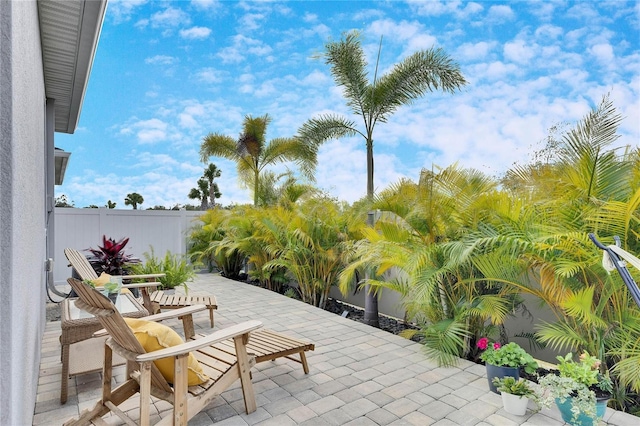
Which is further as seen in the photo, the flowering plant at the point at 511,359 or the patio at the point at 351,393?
the flowering plant at the point at 511,359

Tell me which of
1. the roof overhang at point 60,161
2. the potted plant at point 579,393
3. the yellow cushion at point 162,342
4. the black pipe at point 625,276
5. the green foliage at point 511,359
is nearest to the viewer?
the black pipe at point 625,276

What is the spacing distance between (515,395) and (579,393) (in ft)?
1.30

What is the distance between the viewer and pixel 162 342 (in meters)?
2.29

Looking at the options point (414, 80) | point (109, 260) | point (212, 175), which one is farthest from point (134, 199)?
point (109, 260)

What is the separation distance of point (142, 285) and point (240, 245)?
11.7ft

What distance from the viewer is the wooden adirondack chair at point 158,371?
212cm

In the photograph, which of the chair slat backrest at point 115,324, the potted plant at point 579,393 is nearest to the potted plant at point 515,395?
the potted plant at point 579,393

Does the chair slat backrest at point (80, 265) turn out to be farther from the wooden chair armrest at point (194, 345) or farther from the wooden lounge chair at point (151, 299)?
the wooden chair armrest at point (194, 345)

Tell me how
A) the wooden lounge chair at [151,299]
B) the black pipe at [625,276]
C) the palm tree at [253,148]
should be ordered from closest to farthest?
the black pipe at [625,276]
the wooden lounge chair at [151,299]
the palm tree at [253,148]

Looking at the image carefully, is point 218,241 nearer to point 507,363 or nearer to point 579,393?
point 507,363

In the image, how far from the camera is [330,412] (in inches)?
107

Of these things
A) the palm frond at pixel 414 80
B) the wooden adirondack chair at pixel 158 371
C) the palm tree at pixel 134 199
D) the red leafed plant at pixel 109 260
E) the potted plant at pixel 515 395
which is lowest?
the potted plant at pixel 515 395

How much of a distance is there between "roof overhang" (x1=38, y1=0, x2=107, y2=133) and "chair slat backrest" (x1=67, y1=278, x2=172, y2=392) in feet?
7.12

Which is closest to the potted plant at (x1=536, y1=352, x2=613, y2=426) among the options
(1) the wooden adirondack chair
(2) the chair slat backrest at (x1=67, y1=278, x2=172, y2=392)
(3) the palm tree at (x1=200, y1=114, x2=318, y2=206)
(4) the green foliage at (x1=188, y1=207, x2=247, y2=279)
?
(1) the wooden adirondack chair
